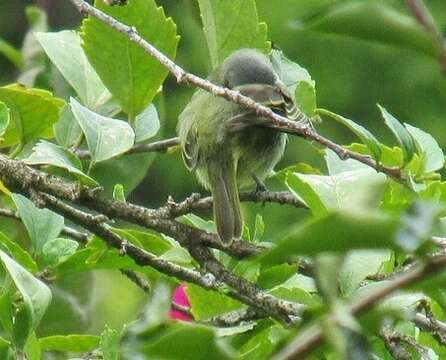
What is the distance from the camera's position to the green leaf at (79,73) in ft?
6.23

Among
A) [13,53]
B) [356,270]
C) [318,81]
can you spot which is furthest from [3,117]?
[318,81]

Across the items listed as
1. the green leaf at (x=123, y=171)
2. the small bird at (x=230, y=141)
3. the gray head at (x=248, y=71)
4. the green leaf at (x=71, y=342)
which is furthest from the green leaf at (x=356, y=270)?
the gray head at (x=248, y=71)

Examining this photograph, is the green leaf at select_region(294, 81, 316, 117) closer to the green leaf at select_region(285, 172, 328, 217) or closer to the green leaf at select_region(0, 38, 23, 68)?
the green leaf at select_region(285, 172, 328, 217)

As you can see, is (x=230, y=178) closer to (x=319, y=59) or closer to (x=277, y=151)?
(x=277, y=151)

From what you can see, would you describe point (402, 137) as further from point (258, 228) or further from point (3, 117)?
point (3, 117)

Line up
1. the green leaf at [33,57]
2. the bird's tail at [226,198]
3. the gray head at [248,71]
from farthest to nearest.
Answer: the gray head at [248,71]
the green leaf at [33,57]
the bird's tail at [226,198]

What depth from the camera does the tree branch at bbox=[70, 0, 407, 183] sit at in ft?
4.48

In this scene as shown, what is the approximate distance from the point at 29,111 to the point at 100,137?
16cm

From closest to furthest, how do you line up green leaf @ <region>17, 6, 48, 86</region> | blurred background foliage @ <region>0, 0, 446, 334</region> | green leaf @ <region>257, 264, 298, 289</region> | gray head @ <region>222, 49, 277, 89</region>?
green leaf @ <region>257, 264, 298, 289</region> < green leaf @ <region>17, 6, 48, 86</region> < gray head @ <region>222, 49, 277, 89</region> < blurred background foliage @ <region>0, 0, 446, 334</region>

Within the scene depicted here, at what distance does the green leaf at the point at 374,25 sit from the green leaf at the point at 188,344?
0.58ft

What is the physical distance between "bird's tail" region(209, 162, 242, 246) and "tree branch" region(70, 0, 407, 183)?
259mm

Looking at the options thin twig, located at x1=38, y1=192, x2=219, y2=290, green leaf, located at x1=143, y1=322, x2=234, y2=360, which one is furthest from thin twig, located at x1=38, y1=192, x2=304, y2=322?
green leaf, located at x1=143, y1=322, x2=234, y2=360

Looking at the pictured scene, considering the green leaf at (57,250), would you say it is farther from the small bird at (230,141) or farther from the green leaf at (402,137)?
the small bird at (230,141)

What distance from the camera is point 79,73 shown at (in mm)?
1914
